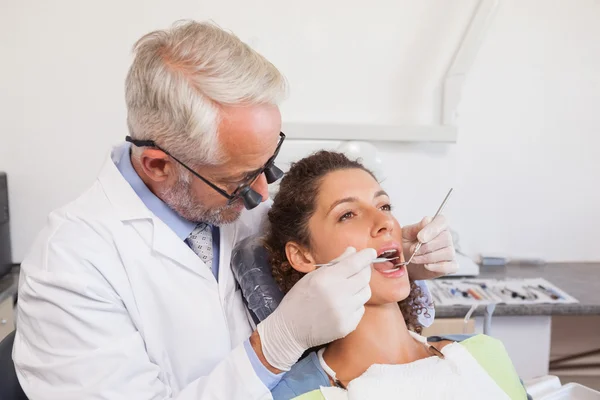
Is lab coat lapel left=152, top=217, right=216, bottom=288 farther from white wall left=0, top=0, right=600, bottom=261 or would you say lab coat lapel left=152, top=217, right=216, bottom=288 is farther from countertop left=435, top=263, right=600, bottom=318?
white wall left=0, top=0, right=600, bottom=261

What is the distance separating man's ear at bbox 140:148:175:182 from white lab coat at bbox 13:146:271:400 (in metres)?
0.06

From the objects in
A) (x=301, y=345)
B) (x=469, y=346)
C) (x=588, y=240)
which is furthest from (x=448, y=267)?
(x=588, y=240)

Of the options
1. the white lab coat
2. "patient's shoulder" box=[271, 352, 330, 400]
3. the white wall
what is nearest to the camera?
the white lab coat

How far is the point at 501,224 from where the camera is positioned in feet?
8.10

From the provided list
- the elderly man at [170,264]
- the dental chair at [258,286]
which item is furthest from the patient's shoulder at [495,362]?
the elderly man at [170,264]

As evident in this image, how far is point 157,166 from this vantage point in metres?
1.22

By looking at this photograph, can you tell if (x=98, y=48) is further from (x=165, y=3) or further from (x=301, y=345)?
(x=301, y=345)

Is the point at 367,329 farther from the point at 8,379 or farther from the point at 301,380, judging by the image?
the point at 8,379

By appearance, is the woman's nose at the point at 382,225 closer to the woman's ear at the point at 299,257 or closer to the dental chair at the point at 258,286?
the woman's ear at the point at 299,257

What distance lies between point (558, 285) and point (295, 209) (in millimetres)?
1441

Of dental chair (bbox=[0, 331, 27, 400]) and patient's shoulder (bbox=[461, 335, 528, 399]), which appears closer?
dental chair (bbox=[0, 331, 27, 400])

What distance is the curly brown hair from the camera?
1.33 m

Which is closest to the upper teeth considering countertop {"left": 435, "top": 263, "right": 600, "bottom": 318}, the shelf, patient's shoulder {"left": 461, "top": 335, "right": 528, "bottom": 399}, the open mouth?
the open mouth

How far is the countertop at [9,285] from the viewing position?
1984mm
